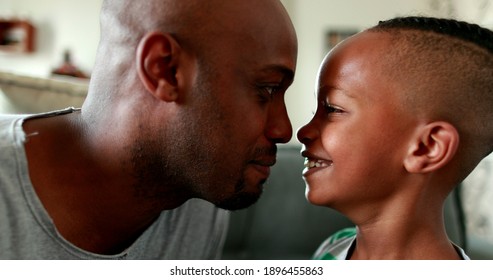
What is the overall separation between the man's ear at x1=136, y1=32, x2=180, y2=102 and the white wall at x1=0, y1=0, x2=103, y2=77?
8.28ft

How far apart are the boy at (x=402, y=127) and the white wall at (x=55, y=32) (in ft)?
8.43

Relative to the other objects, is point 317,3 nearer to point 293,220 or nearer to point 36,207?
point 293,220

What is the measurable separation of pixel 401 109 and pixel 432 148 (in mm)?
86

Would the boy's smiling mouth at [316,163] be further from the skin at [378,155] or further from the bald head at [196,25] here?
the bald head at [196,25]

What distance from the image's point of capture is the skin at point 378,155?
80cm

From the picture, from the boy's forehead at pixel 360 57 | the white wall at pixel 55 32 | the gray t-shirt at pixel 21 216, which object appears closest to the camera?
the gray t-shirt at pixel 21 216

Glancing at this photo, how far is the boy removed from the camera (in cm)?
79

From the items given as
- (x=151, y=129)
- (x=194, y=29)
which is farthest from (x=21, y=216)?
(x=194, y=29)

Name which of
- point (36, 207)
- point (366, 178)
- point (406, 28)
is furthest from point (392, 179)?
point (36, 207)

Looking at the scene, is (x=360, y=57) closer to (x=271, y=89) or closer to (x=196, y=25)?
(x=271, y=89)

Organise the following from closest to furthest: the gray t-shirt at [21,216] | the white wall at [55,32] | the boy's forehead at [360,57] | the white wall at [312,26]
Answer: the gray t-shirt at [21,216] < the boy's forehead at [360,57] < the white wall at [312,26] < the white wall at [55,32]

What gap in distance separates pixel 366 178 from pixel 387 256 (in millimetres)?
160

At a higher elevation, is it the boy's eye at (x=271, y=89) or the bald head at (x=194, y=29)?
the bald head at (x=194, y=29)

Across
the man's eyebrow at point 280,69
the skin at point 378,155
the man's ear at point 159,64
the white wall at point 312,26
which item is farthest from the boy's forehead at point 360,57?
the white wall at point 312,26
